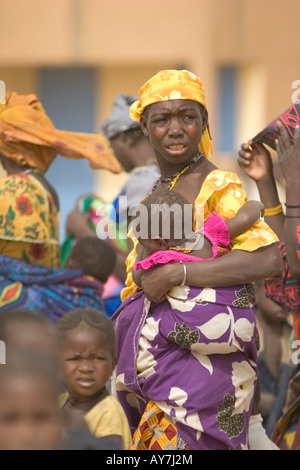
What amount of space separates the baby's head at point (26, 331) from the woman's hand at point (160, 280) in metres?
0.45

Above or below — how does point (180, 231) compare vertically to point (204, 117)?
below

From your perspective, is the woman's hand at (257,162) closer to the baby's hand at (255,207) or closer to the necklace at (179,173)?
the necklace at (179,173)

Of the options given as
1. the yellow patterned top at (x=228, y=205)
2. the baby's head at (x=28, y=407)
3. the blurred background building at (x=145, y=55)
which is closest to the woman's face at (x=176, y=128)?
the yellow patterned top at (x=228, y=205)

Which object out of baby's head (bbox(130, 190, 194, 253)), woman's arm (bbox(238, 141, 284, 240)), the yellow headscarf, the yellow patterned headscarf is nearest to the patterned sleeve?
baby's head (bbox(130, 190, 194, 253))

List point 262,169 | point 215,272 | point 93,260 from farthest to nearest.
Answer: point 93,260 < point 262,169 < point 215,272

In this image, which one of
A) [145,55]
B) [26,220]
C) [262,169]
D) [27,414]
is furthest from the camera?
[145,55]

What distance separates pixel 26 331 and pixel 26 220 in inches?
76.6

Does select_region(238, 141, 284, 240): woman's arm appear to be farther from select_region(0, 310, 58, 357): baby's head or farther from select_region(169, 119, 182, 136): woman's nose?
select_region(0, 310, 58, 357): baby's head

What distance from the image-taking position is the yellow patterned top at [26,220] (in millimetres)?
5676

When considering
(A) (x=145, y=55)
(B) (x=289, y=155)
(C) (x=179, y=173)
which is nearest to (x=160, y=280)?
(C) (x=179, y=173)

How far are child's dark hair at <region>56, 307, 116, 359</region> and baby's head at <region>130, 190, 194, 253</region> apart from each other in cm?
55

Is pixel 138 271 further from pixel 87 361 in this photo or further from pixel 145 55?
pixel 145 55

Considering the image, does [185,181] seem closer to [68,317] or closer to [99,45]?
[68,317]

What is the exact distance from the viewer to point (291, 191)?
15.0 ft
